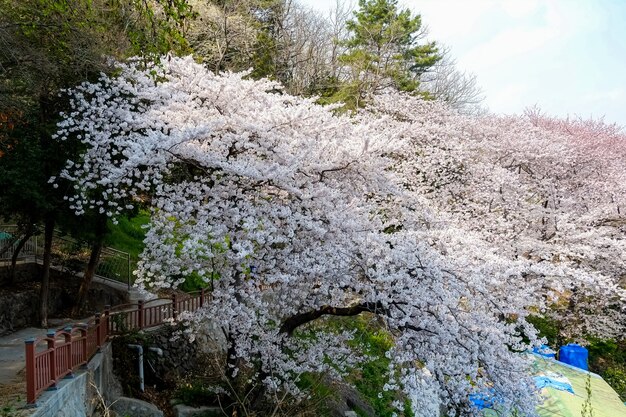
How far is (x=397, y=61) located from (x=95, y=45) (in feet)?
62.6

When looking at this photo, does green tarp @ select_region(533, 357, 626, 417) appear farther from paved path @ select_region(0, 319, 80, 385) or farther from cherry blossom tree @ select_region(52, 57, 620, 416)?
paved path @ select_region(0, 319, 80, 385)

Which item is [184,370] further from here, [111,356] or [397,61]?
[397,61]

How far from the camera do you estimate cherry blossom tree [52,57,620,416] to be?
7.62 metres

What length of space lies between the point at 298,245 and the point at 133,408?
3969 mm

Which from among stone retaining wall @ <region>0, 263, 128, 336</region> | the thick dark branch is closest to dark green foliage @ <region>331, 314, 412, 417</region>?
the thick dark branch

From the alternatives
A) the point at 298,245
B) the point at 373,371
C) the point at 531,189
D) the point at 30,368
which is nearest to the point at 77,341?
the point at 30,368

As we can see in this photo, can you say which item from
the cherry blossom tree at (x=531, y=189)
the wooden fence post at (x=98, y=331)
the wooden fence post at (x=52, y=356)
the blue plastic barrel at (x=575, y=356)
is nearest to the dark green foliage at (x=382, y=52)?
the cherry blossom tree at (x=531, y=189)

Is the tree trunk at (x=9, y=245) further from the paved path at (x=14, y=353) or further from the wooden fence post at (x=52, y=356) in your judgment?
the wooden fence post at (x=52, y=356)

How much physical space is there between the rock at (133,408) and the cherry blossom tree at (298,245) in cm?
146

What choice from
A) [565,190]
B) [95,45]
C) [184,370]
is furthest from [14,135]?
[565,190]

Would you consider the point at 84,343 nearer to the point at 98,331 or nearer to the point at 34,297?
the point at 98,331

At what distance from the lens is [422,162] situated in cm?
1827

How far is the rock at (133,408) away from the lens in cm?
905

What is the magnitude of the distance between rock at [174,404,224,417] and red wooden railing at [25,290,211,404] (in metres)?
1.87
